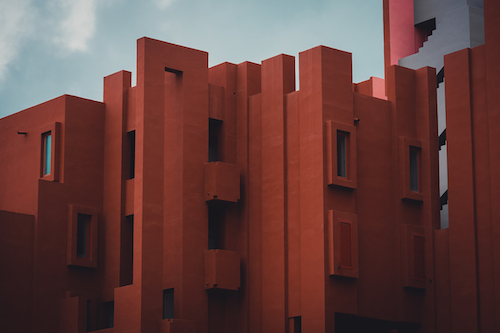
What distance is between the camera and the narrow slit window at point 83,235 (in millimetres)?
34375

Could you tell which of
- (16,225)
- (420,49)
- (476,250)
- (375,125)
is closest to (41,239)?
(16,225)

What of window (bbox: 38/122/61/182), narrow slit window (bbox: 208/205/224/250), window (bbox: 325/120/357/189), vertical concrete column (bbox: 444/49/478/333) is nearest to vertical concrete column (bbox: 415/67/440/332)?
vertical concrete column (bbox: 444/49/478/333)

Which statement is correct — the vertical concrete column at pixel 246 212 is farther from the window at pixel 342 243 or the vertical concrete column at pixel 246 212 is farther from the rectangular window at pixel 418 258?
the rectangular window at pixel 418 258

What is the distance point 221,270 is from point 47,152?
9.17 meters

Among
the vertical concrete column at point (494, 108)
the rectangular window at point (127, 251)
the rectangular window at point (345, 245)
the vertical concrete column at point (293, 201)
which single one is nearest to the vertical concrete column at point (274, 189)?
the vertical concrete column at point (293, 201)

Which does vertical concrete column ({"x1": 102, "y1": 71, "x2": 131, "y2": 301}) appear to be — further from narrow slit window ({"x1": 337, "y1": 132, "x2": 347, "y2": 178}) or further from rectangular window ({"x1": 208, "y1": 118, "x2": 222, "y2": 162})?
narrow slit window ({"x1": 337, "y1": 132, "x2": 347, "y2": 178})

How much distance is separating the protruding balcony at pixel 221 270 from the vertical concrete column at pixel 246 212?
65 cm

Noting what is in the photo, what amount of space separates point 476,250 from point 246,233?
8.31m

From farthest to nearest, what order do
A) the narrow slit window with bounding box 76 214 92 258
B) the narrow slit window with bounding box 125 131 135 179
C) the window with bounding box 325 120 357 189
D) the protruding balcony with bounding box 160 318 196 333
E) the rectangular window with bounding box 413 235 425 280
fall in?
the narrow slit window with bounding box 125 131 135 179 → the narrow slit window with bounding box 76 214 92 258 → the rectangular window with bounding box 413 235 425 280 → the window with bounding box 325 120 357 189 → the protruding balcony with bounding box 160 318 196 333

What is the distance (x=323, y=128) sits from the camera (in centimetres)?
3070

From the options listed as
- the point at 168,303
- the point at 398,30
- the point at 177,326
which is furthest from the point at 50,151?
the point at 398,30

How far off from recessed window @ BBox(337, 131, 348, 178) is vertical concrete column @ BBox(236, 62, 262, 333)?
132 inches

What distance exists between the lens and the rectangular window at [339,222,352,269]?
98.5 ft

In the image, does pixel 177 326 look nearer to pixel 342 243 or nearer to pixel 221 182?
pixel 221 182
